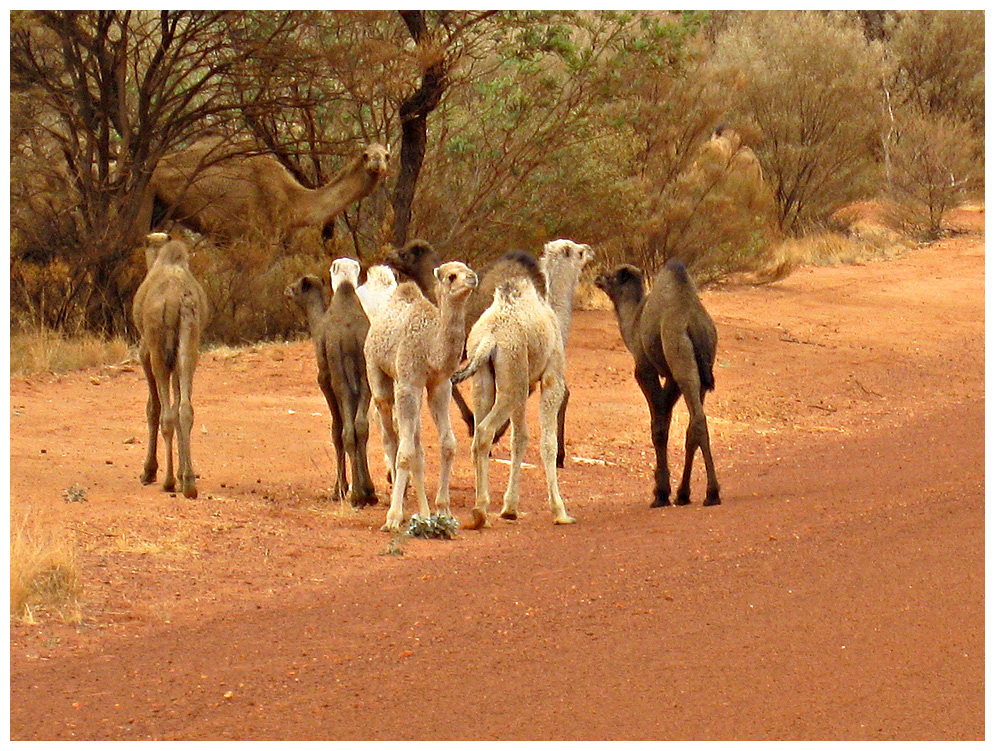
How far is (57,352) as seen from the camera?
17.2 metres

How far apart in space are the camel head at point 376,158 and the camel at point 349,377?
326 inches

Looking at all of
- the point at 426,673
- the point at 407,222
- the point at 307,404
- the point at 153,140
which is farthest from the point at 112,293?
the point at 426,673

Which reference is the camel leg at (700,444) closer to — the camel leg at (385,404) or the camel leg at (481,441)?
the camel leg at (481,441)

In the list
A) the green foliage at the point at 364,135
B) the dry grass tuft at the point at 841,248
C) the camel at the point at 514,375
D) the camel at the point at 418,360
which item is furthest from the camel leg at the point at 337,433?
the dry grass tuft at the point at 841,248

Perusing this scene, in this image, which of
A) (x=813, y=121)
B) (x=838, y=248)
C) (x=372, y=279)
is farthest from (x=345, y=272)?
(x=813, y=121)

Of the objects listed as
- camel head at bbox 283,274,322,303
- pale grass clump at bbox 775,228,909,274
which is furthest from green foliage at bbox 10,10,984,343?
camel head at bbox 283,274,322,303

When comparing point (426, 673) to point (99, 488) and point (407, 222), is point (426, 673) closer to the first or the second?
point (99, 488)

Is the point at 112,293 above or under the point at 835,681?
above

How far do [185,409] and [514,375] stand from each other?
7.94 ft

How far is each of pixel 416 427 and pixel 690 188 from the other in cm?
1568

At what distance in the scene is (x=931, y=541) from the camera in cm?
862

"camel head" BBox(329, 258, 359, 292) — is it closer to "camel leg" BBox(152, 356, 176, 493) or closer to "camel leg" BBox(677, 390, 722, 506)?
"camel leg" BBox(152, 356, 176, 493)

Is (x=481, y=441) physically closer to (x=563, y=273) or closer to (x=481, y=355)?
(x=481, y=355)

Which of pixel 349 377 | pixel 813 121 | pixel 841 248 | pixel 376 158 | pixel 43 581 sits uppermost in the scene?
pixel 813 121
